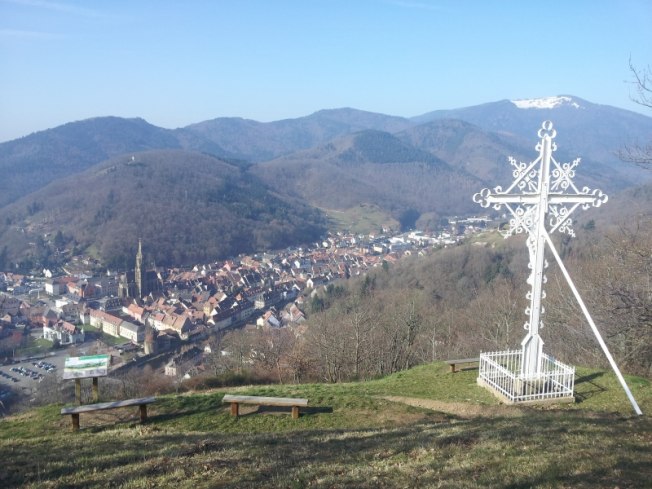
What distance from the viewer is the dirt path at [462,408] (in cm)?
926

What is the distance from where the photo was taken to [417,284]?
49.7 m

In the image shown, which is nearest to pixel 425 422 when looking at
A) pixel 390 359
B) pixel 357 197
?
pixel 390 359

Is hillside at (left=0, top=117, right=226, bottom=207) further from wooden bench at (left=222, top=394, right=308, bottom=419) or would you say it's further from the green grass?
wooden bench at (left=222, top=394, right=308, bottom=419)

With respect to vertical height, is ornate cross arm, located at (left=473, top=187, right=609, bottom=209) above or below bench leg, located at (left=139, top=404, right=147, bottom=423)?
above

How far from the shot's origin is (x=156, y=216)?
9769cm

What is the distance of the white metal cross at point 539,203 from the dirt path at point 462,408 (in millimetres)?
852

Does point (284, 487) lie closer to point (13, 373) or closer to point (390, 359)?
point (390, 359)

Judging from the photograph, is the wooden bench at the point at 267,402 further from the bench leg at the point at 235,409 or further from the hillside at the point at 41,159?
the hillside at the point at 41,159

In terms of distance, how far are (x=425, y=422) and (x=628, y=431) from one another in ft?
10.4

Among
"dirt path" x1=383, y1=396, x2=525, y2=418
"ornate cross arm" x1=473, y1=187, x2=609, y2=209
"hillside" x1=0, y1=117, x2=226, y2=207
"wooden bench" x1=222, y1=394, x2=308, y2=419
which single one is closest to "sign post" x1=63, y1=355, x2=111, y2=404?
"wooden bench" x1=222, y1=394, x2=308, y2=419

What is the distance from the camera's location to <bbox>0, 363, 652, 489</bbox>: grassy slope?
5441 mm

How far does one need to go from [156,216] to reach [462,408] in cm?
9419

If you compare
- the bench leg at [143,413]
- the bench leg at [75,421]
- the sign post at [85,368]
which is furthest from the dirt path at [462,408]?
the bench leg at [75,421]

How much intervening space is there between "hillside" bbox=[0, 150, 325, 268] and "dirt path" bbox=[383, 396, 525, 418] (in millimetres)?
76693
